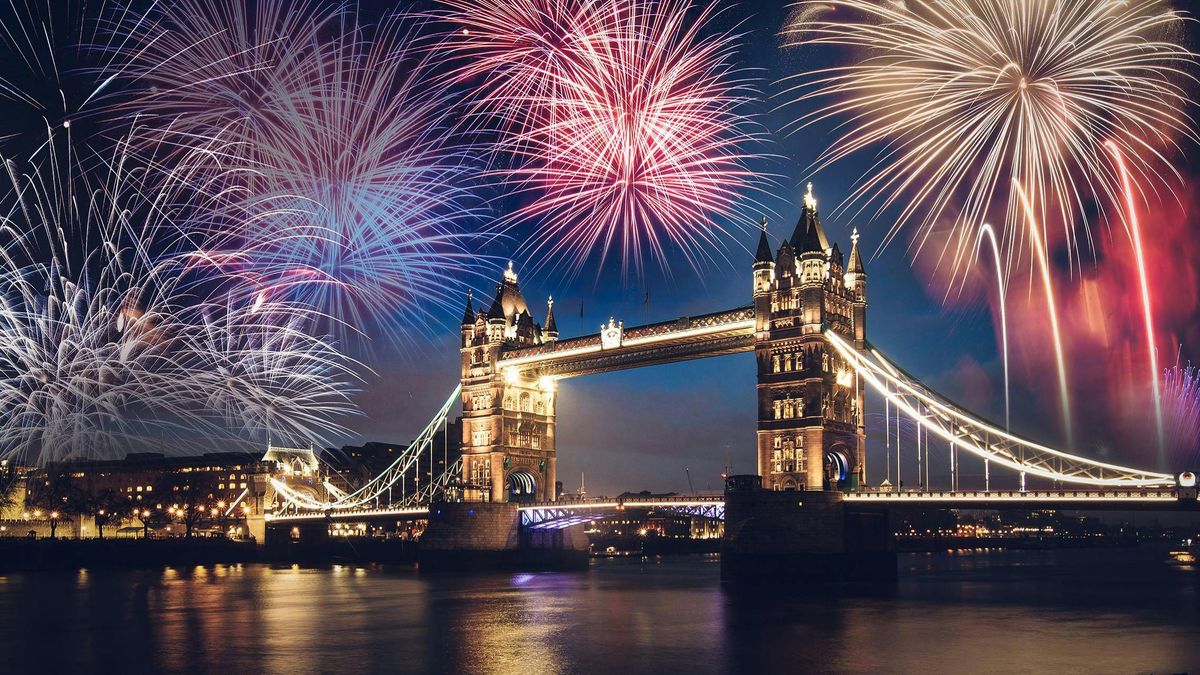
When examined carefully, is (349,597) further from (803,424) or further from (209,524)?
(209,524)

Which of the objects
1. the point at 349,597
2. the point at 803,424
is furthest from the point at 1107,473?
the point at 349,597

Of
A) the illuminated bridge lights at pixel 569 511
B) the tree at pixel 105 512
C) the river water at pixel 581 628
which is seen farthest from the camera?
the tree at pixel 105 512

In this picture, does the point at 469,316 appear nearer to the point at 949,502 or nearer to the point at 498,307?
the point at 498,307

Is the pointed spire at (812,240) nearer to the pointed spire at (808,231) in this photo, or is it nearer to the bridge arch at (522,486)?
the pointed spire at (808,231)

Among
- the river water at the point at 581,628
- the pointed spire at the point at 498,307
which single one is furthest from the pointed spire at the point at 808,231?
the pointed spire at the point at 498,307

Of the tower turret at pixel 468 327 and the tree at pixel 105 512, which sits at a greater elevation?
the tower turret at pixel 468 327

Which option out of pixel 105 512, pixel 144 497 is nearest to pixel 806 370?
pixel 105 512

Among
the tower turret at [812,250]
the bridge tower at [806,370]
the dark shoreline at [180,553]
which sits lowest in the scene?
the dark shoreline at [180,553]
